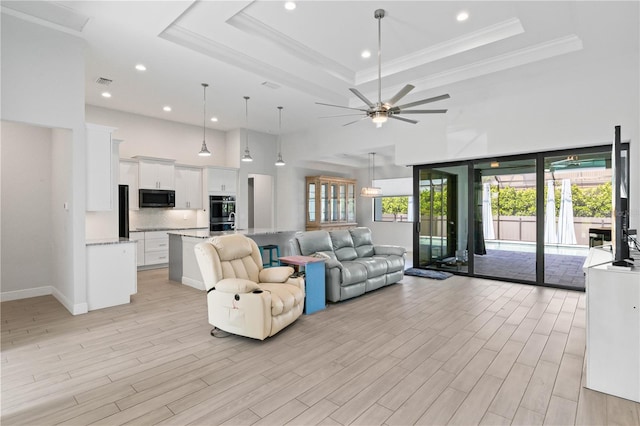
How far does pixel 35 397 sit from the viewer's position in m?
2.28

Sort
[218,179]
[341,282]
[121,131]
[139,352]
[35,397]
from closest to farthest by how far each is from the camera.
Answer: [35,397], [139,352], [341,282], [121,131], [218,179]

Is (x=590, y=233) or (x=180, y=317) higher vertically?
(x=590, y=233)

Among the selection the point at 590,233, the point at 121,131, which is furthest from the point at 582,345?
the point at 121,131

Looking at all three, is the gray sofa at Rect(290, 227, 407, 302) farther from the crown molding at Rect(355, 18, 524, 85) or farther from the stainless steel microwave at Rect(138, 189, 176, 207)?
the stainless steel microwave at Rect(138, 189, 176, 207)

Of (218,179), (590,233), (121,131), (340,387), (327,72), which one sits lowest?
(340,387)

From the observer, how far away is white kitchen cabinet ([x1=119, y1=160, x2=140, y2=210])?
6.68m

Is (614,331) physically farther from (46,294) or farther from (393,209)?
(393,209)

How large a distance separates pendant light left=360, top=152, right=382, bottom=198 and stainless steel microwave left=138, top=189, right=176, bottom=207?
5078 millimetres

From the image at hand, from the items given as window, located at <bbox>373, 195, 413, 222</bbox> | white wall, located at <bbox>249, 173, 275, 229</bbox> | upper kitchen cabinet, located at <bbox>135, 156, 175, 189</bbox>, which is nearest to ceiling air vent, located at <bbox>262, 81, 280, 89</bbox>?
upper kitchen cabinet, located at <bbox>135, 156, 175, 189</bbox>

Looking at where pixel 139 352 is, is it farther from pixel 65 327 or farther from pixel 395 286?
pixel 395 286

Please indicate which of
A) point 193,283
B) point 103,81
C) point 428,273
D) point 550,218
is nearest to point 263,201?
point 193,283

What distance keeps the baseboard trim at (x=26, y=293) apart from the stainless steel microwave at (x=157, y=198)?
240 centimetres

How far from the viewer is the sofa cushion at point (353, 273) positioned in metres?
4.49

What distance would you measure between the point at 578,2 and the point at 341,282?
13.1ft
